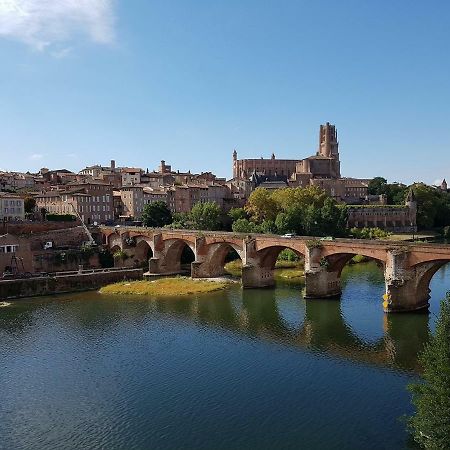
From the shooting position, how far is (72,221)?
72375mm

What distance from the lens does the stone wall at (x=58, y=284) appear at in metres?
49.5

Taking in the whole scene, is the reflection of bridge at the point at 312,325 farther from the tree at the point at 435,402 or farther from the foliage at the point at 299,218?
the foliage at the point at 299,218

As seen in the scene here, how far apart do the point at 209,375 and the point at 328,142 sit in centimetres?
13214

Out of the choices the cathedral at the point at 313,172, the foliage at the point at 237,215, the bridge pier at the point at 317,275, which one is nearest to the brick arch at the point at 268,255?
the bridge pier at the point at 317,275

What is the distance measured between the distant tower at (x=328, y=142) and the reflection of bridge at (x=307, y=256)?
9493 centimetres

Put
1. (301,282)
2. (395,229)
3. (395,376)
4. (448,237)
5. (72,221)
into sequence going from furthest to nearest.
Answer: (395,229), (448,237), (72,221), (301,282), (395,376)

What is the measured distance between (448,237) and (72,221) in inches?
2612

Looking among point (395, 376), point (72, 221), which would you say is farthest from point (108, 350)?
point (72, 221)

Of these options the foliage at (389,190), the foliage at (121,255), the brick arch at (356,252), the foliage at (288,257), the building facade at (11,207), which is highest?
the foliage at (389,190)

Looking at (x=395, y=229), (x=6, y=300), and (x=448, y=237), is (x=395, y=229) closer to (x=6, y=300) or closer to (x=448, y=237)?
(x=448, y=237)

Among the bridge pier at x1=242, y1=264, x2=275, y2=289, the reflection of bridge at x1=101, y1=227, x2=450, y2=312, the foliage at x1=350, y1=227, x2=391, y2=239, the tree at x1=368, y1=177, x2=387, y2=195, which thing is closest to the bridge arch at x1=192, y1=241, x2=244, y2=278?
the reflection of bridge at x1=101, y1=227, x2=450, y2=312

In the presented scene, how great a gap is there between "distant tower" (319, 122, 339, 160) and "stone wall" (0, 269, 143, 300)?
10514 cm

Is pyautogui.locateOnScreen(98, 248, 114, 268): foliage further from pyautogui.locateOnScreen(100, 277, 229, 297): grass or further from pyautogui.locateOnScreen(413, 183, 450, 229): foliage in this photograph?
pyautogui.locateOnScreen(413, 183, 450, 229): foliage

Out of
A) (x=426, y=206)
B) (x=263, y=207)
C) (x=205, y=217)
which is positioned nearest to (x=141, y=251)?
(x=205, y=217)
